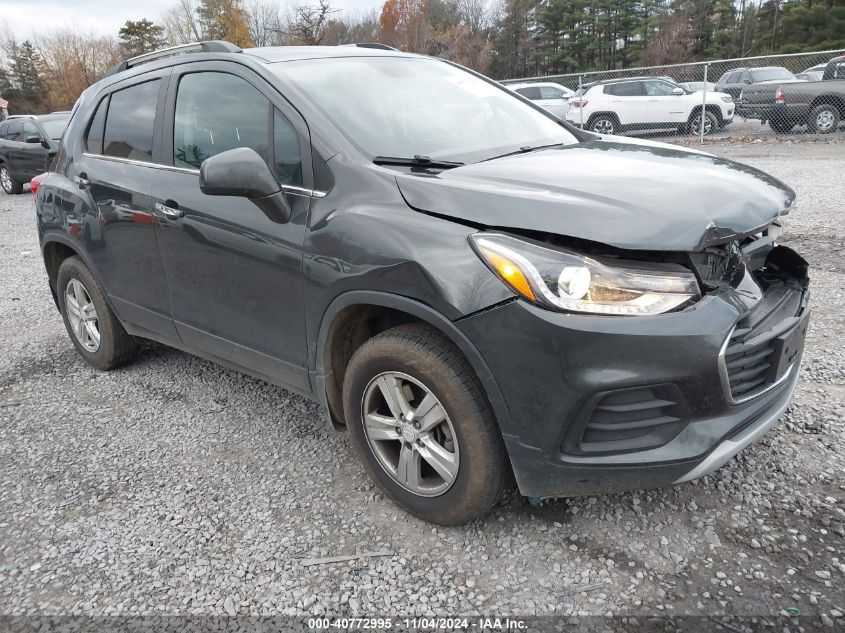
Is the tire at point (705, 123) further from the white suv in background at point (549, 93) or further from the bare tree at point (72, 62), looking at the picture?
the bare tree at point (72, 62)

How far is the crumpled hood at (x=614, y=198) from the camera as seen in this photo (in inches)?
81.0

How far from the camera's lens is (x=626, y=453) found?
2098 mm

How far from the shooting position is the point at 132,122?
3.71 meters

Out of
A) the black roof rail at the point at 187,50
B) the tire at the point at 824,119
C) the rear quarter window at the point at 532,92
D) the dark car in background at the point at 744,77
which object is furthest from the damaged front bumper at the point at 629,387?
the rear quarter window at the point at 532,92

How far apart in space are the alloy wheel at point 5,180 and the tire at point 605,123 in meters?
14.8

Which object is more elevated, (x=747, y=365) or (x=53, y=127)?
(x=53, y=127)

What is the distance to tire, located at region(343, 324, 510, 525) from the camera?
2.28 m

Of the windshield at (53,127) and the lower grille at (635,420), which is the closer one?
the lower grille at (635,420)

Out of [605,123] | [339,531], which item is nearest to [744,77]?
[605,123]

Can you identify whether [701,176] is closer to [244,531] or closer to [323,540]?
[323,540]

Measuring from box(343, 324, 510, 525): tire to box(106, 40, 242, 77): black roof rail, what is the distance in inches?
70.5

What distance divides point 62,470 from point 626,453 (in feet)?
8.84

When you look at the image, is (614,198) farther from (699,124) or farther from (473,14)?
(473,14)

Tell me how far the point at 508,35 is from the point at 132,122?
Result: 5318cm
